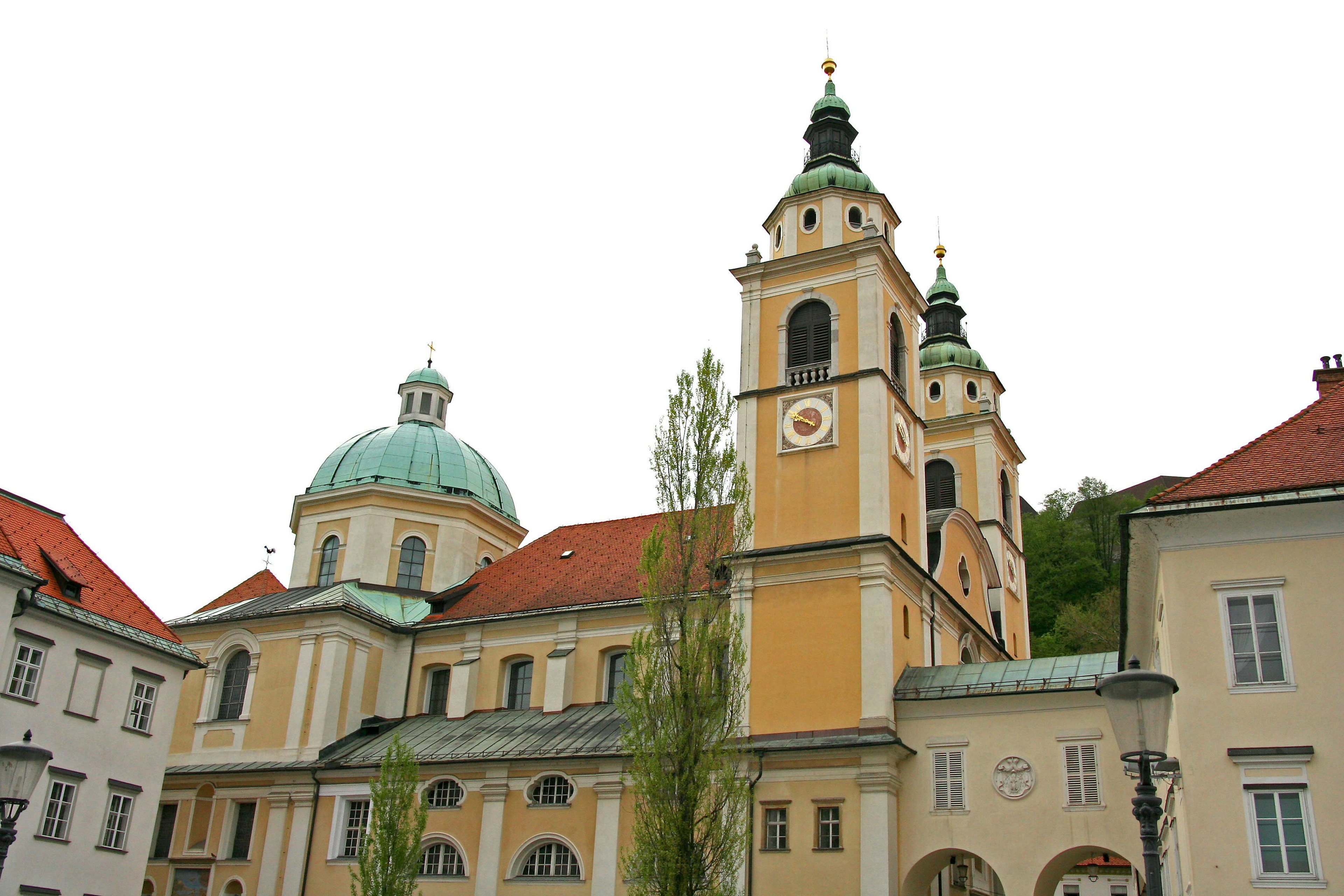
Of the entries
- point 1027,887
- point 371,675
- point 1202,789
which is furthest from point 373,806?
point 1202,789

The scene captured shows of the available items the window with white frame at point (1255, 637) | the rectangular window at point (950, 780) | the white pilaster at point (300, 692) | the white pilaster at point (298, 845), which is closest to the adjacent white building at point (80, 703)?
the white pilaster at point (298, 845)

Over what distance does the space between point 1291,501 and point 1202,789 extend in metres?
3.82

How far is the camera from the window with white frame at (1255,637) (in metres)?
15.2

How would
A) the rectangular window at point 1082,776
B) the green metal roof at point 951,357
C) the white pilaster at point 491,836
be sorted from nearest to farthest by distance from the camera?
1. the rectangular window at point 1082,776
2. the white pilaster at point 491,836
3. the green metal roof at point 951,357

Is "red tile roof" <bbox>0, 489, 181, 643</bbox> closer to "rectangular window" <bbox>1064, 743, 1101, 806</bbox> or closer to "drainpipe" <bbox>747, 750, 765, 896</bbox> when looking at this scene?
"drainpipe" <bbox>747, 750, 765, 896</bbox>

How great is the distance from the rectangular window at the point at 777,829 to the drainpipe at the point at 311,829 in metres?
12.0

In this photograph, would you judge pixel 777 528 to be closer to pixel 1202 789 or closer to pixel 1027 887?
pixel 1027 887

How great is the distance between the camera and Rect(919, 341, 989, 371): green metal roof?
40406 mm

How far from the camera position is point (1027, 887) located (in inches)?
878

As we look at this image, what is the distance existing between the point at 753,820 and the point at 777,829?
508 mm

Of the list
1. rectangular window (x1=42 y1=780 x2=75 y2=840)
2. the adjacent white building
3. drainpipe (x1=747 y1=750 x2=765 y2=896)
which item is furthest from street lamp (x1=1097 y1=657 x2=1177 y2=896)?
rectangular window (x1=42 y1=780 x2=75 y2=840)

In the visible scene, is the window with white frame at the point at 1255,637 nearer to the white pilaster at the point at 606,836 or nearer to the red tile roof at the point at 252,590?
the white pilaster at the point at 606,836

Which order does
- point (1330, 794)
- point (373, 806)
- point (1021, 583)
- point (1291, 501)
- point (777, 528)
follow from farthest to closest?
point (1021, 583)
point (777, 528)
point (373, 806)
point (1291, 501)
point (1330, 794)

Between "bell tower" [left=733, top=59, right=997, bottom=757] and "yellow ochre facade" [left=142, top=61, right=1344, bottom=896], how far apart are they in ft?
0.24
